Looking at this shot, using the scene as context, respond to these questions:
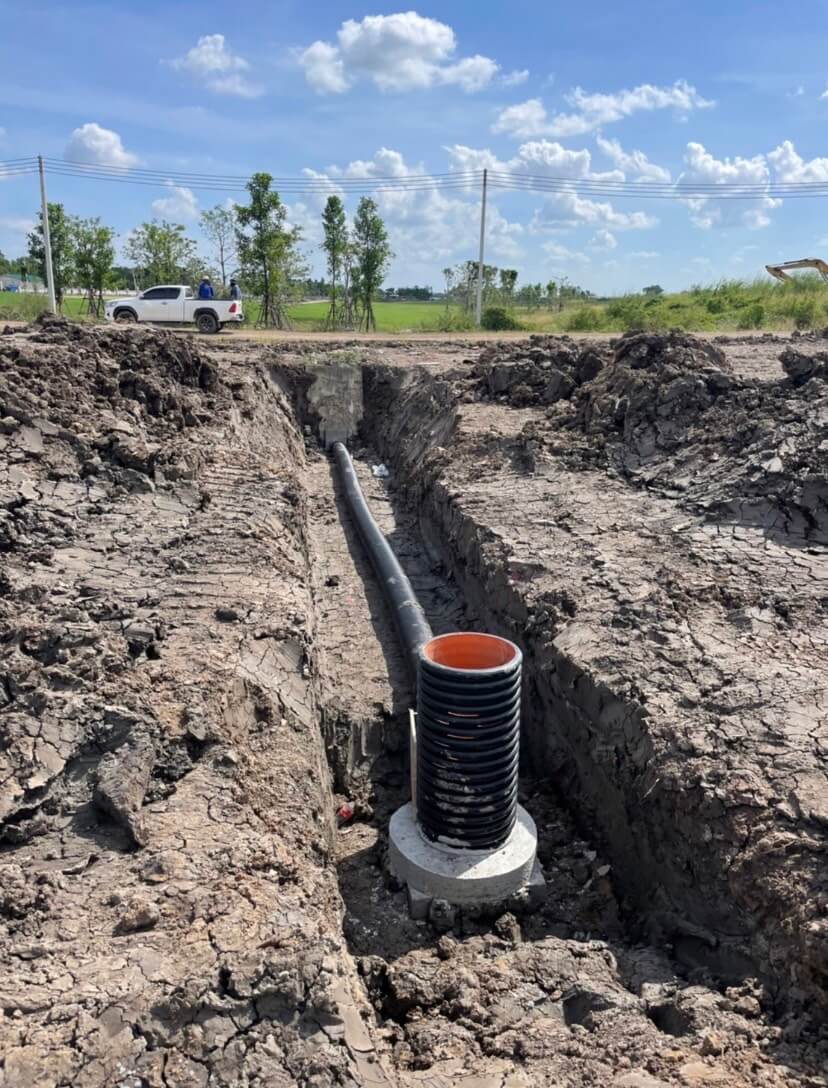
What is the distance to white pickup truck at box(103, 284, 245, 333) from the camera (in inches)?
848

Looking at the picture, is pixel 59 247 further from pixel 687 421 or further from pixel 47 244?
pixel 687 421

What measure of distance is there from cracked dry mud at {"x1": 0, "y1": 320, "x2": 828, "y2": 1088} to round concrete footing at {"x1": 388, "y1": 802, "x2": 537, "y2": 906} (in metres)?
0.17

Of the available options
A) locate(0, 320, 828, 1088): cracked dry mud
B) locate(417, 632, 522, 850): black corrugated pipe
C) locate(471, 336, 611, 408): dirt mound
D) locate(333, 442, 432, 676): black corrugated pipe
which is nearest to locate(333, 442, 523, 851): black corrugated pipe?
locate(417, 632, 522, 850): black corrugated pipe

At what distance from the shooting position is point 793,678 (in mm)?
5133

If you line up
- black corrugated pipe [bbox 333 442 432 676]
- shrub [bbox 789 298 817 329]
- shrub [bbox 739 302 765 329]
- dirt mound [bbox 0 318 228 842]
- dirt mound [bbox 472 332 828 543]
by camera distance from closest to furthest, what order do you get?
dirt mound [bbox 0 318 228 842], black corrugated pipe [bbox 333 442 432 676], dirt mound [bbox 472 332 828 543], shrub [bbox 789 298 817 329], shrub [bbox 739 302 765 329]

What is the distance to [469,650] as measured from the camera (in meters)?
4.87

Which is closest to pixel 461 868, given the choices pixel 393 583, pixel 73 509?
pixel 393 583

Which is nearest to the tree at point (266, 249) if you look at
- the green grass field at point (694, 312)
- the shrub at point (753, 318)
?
the green grass field at point (694, 312)

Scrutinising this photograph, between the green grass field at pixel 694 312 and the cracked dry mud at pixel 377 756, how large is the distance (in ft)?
54.6

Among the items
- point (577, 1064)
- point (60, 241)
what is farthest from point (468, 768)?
point (60, 241)

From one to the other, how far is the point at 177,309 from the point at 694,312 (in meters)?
18.3

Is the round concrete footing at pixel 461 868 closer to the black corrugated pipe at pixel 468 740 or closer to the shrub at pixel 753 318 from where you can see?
the black corrugated pipe at pixel 468 740

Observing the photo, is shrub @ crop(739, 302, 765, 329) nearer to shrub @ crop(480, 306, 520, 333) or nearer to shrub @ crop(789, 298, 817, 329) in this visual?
shrub @ crop(789, 298, 817, 329)

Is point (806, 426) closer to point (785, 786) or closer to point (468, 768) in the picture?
point (785, 786)
